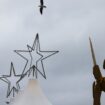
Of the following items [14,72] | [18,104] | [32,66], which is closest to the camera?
[18,104]

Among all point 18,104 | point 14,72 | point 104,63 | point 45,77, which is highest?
point 14,72

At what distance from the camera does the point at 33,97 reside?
13.2 m

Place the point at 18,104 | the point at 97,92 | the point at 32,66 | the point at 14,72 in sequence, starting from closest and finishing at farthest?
the point at 97,92, the point at 18,104, the point at 32,66, the point at 14,72

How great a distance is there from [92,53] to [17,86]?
592 inches

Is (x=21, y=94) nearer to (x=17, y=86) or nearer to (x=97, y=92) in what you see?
(x=17, y=86)

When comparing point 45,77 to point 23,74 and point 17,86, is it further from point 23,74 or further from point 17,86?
point 17,86

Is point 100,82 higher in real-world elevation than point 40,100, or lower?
lower

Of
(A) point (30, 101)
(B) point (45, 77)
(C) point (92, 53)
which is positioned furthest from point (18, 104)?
(C) point (92, 53)

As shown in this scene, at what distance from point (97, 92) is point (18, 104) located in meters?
10.8

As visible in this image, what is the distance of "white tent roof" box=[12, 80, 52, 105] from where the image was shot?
1307 centimetres

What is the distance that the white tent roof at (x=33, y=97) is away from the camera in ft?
42.9

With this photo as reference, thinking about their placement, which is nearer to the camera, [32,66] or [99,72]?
[99,72]

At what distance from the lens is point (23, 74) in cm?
1478

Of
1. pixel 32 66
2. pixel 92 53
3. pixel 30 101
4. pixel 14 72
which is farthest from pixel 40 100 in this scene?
pixel 92 53
